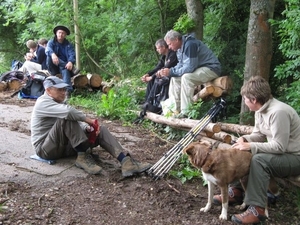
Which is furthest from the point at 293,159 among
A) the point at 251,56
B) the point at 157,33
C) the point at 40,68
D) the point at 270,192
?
the point at 40,68

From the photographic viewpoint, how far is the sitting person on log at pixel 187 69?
22.0 ft

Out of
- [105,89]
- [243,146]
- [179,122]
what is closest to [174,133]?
[179,122]

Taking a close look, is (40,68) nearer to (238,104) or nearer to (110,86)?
(110,86)

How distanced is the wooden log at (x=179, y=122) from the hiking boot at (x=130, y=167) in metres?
1.26

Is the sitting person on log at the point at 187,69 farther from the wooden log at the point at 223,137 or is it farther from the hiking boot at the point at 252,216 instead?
the hiking boot at the point at 252,216

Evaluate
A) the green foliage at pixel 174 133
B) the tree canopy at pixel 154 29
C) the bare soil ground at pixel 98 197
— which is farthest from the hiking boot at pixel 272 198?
the green foliage at pixel 174 133

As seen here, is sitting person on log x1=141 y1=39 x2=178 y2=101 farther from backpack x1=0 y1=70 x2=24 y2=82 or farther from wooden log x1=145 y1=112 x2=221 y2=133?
backpack x1=0 y1=70 x2=24 y2=82

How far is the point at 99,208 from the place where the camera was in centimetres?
379

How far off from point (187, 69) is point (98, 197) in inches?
138

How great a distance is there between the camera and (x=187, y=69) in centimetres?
673

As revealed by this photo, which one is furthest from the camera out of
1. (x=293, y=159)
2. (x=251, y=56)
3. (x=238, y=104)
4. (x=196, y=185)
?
(x=238, y=104)

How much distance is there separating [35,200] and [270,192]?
8.79ft

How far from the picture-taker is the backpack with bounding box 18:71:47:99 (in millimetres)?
9734

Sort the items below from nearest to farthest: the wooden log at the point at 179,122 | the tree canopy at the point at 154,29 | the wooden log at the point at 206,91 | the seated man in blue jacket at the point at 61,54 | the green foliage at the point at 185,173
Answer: the green foliage at the point at 185,173, the wooden log at the point at 179,122, the tree canopy at the point at 154,29, the wooden log at the point at 206,91, the seated man in blue jacket at the point at 61,54
